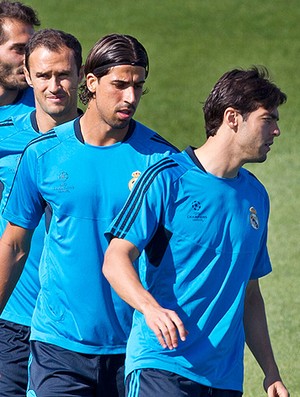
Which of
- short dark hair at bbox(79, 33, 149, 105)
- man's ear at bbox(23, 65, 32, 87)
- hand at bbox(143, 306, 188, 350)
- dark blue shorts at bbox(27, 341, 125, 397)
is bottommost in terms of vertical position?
dark blue shorts at bbox(27, 341, 125, 397)

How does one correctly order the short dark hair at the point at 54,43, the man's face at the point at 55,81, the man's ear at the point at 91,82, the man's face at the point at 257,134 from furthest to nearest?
1. the short dark hair at the point at 54,43
2. the man's face at the point at 55,81
3. the man's ear at the point at 91,82
4. the man's face at the point at 257,134

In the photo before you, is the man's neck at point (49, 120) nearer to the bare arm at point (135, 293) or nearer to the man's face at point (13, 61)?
the man's face at point (13, 61)

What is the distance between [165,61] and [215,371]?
11.3 metres

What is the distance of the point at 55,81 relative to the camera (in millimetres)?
8125

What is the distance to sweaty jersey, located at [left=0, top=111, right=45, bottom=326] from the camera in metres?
8.30

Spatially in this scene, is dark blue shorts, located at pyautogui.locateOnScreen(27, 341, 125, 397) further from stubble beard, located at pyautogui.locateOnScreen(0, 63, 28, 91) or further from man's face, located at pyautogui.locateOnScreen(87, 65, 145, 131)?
stubble beard, located at pyautogui.locateOnScreen(0, 63, 28, 91)

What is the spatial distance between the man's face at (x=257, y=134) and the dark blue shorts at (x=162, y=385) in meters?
1.21

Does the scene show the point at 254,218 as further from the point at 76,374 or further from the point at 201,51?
the point at 201,51

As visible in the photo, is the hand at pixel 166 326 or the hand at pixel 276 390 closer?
the hand at pixel 166 326

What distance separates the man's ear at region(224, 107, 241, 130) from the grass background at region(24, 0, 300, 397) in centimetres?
705

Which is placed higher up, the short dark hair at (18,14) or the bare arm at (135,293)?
the short dark hair at (18,14)

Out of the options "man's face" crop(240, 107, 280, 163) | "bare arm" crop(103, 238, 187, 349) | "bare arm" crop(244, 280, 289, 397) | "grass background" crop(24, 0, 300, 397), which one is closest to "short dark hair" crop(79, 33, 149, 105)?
"man's face" crop(240, 107, 280, 163)

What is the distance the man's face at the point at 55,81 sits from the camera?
26.7ft

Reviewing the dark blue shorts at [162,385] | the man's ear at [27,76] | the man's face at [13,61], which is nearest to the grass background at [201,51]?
the man's face at [13,61]
